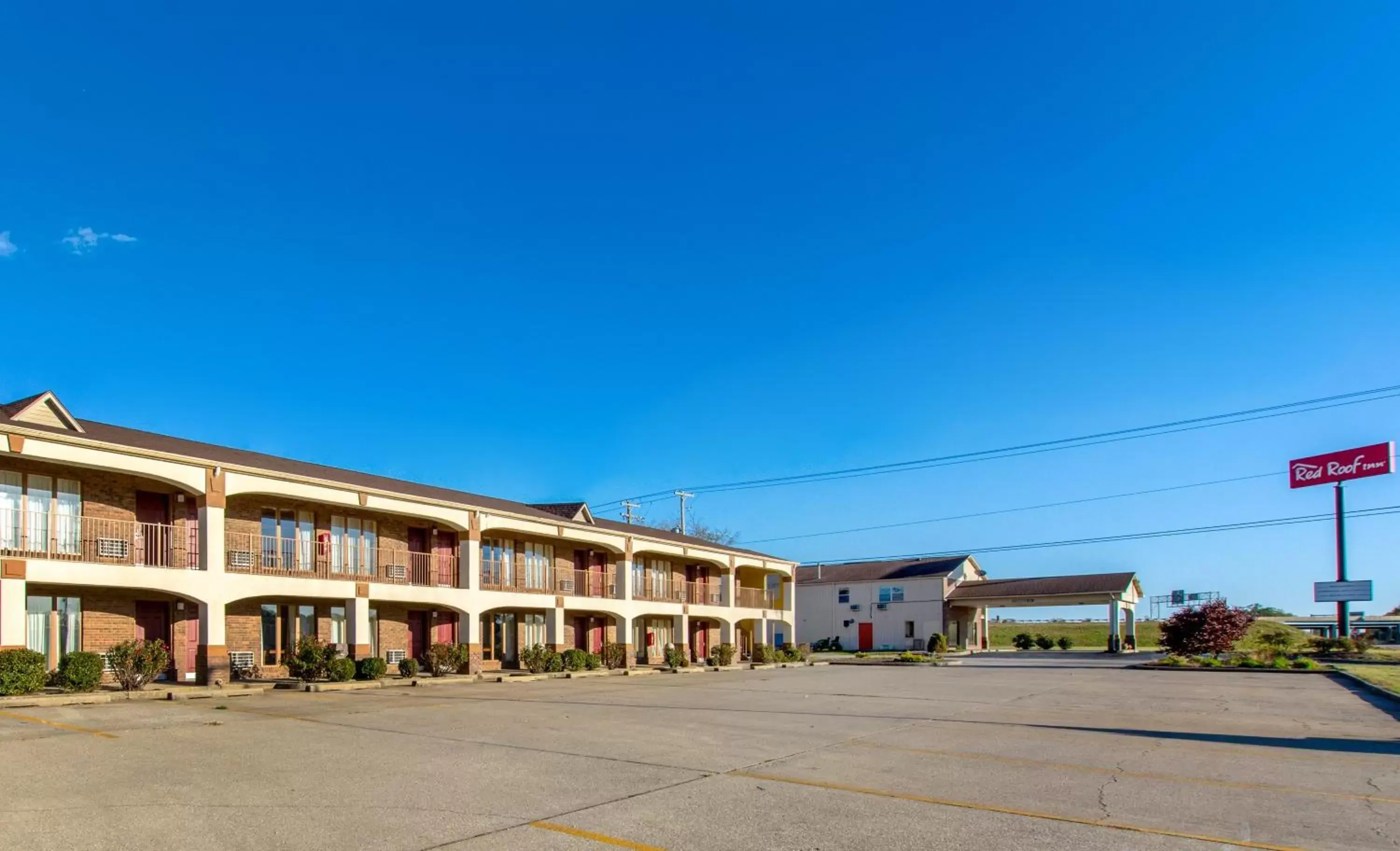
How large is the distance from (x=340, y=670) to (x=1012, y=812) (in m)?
20.2

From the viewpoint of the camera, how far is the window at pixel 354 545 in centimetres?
2877

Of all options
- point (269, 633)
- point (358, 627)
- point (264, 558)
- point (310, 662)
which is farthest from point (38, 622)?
point (358, 627)

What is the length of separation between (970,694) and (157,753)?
62.0 feet

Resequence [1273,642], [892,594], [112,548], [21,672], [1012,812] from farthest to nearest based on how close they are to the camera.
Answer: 1. [892,594]
2. [1273,642]
3. [112,548]
4. [21,672]
5. [1012,812]

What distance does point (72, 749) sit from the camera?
474 inches

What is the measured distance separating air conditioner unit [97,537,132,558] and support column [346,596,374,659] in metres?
6.16

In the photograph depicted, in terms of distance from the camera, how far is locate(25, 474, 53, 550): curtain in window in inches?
835

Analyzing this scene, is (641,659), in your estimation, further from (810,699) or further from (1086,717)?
(1086,717)

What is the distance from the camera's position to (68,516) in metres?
21.6

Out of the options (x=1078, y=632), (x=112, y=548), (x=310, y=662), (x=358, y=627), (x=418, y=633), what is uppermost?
(x=112, y=548)

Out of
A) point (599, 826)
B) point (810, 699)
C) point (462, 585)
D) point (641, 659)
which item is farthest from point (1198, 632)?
point (599, 826)

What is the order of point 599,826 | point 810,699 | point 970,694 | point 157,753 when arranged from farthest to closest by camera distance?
point 970,694 < point 810,699 < point 157,753 < point 599,826

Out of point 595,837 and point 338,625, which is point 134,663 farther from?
point 595,837

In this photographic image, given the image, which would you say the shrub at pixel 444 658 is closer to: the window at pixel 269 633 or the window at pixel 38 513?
the window at pixel 269 633
